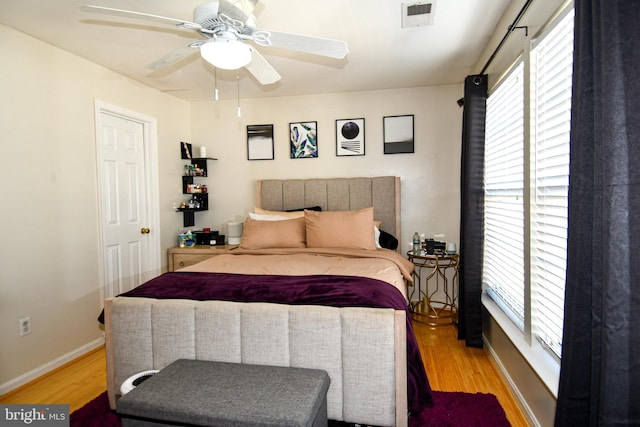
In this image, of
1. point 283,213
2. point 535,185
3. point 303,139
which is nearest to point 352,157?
point 303,139

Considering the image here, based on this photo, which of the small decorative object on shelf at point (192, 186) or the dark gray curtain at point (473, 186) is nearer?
the dark gray curtain at point (473, 186)


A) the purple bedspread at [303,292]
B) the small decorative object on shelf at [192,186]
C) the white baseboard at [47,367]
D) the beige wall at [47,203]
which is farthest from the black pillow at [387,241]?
the white baseboard at [47,367]

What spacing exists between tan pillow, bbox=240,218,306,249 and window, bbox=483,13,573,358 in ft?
5.42

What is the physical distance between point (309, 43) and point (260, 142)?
2.41 metres

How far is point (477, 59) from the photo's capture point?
9.87 ft

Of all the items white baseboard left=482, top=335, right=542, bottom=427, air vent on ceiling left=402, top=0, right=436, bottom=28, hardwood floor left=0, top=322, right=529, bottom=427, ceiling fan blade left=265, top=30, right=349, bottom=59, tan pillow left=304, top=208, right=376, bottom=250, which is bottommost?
hardwood floor left=0, top=322, right=529, bottom=427

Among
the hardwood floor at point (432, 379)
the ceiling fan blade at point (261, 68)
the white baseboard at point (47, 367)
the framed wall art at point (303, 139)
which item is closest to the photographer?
the ceiling fan blade at point (261, 68)

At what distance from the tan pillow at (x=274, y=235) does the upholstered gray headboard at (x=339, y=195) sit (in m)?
0.63

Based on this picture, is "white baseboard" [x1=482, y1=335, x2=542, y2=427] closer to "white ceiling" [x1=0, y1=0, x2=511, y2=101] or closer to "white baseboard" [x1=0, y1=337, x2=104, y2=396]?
"white ceiling" [x1=0, y1=0, x2=511, y2=101]

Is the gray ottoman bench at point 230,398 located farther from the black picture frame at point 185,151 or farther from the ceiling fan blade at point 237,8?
the black picture frame at point 185,151

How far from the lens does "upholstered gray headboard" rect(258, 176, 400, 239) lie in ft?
12.1

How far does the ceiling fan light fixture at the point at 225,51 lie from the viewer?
1.66m

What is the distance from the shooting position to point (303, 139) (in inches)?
157

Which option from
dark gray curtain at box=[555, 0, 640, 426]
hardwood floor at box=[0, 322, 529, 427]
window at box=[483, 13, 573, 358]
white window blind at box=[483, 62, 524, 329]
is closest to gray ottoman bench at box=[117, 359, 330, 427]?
dark gray curtain at box=[555, 0, 640, 426]
